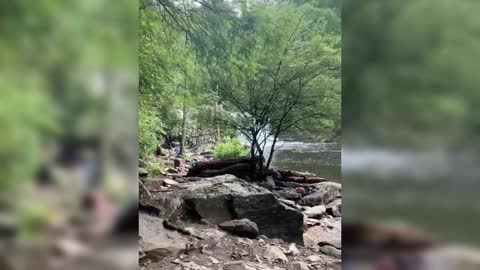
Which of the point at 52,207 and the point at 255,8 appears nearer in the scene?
the point at 52,207

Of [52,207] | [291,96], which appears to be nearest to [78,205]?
[52,207]

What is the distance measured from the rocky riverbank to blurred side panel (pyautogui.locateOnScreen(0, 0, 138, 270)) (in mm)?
590

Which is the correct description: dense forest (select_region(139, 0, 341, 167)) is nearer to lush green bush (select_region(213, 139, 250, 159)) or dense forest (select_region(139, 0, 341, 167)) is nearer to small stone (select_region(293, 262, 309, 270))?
lush green bush (select_region(213, 139, 250, 159))

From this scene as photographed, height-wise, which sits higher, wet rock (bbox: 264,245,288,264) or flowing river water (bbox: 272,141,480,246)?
flowing river water (bbox: 272,141,480,246)

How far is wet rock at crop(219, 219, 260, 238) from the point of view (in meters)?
1.47

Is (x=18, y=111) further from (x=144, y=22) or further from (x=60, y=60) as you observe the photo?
(x=144, y=22)

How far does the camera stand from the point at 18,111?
770 millimetres

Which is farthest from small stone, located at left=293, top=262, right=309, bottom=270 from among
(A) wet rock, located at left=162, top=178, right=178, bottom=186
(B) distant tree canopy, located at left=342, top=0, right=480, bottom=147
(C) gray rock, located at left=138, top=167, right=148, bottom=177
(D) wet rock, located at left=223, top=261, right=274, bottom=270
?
(B) distant tree canopy, located at left=342, top=0, right=480, bottom=147

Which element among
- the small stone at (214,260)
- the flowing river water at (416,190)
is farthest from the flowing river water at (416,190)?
the small stone at (214,260)

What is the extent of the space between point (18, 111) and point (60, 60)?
139 mm

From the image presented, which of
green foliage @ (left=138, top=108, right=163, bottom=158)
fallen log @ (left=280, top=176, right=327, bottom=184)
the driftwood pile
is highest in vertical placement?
green foliage @ (left=138, top=108, right=163, bottom=158)

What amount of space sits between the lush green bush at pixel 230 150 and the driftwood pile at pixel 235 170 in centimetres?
2

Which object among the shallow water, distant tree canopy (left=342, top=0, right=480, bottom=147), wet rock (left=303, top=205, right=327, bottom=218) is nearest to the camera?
distant tree canopy (left=342, top=0, right=480, bottom=147)

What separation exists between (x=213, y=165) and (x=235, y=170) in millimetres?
92
